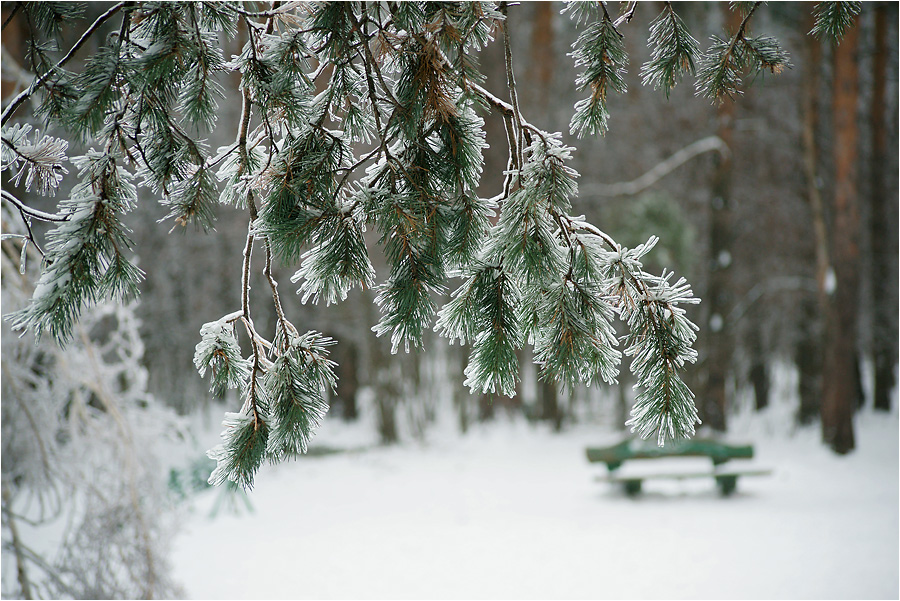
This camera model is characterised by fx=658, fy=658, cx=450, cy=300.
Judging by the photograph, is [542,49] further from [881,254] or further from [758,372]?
[758,372]

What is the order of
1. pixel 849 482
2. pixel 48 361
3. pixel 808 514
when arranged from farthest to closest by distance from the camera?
pixel 849 482
pixel 808 514
pixel 48 361

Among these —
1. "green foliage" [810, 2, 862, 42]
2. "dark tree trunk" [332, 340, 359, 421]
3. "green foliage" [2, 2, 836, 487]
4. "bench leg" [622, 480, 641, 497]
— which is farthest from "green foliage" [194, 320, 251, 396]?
"dark tree trunk" [332, 340, 359, 421]

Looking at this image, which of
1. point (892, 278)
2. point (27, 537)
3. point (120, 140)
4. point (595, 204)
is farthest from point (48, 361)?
point (892, 278)

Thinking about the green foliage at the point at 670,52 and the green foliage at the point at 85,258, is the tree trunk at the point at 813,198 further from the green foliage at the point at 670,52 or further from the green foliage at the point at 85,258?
the green foliage at the point at 85,258

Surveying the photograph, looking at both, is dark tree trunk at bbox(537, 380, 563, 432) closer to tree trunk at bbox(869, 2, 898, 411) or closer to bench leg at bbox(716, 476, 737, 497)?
bench leg at bbox(716, 476, 737, 497)

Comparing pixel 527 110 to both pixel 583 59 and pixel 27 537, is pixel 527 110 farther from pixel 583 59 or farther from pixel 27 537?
pixel 583 59

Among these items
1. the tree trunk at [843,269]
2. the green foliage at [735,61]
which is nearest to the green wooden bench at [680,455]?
the tree trunk at [843,269]

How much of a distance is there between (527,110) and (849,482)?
6519 millimetres

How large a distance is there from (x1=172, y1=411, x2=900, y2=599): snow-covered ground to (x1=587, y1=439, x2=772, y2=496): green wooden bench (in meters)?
0.21

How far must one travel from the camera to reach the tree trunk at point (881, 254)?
9297 mm

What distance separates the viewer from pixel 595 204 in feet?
34.9

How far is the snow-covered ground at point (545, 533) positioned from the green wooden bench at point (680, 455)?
0.21 meters

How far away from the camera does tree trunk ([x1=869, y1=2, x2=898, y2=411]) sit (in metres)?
9.30

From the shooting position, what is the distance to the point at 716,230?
8539 millimetres
